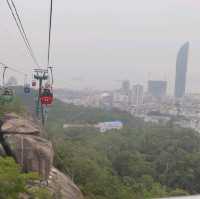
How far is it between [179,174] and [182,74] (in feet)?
200

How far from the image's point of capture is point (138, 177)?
24.9m

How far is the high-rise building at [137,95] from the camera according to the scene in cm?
8606

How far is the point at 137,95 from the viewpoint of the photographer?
3467 inches

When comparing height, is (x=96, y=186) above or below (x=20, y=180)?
below

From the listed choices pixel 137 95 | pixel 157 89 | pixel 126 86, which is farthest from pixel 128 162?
pixel 157 89

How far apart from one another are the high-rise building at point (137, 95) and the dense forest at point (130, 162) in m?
41.7

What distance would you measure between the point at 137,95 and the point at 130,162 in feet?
202

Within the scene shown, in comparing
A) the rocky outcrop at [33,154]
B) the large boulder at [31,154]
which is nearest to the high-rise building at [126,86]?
the rocky outcrop at [33,154]

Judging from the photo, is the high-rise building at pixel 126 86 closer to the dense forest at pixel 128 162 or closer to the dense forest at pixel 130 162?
the dense forest at pixel 128 162

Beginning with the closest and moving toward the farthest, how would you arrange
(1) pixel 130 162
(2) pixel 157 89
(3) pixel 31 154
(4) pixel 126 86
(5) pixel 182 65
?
(3) pixel 31 154 → (1) pixel 130 162 → (5) pixel 182 65 → (4) pixel 126 86 → (2) pixel 157 89

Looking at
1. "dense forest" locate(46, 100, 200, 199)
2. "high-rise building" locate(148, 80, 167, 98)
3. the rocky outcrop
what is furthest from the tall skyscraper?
the rocky outcrop

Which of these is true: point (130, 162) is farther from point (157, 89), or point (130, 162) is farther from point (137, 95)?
point (157, 89)

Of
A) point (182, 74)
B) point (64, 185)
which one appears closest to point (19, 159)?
point (64, 185)

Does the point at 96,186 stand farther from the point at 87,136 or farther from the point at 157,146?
the point at 87,136
